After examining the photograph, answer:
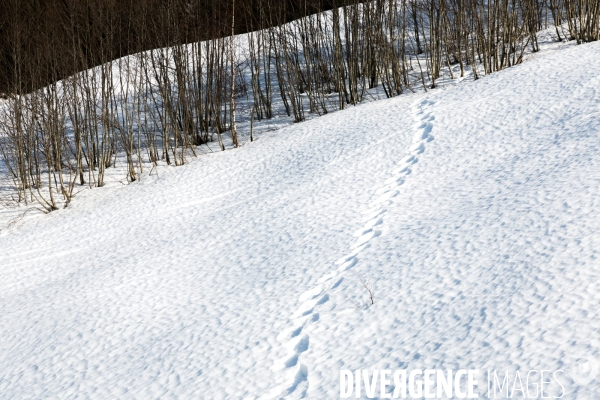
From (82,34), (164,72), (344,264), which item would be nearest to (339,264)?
(344,264)

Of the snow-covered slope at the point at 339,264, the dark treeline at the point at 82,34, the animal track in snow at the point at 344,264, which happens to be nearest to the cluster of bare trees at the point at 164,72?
the dark treeline at the point at 82,34

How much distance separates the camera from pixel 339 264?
5.64 meters

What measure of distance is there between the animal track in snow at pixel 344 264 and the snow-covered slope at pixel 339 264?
23mm

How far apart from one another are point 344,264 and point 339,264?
6cm

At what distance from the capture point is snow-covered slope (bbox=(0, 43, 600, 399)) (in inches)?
159

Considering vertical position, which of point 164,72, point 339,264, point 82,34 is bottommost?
point 339,264

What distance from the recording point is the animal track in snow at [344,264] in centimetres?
409

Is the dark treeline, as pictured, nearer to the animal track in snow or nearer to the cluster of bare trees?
the cluster of bare trees

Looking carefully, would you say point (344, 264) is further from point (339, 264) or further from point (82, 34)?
point (82, 34)

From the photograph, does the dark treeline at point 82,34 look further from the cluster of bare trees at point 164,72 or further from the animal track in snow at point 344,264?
the animal track in snow at point 344,264

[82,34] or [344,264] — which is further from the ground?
[82,34]

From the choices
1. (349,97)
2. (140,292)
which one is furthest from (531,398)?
(349,97)

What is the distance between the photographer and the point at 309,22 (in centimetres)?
1480

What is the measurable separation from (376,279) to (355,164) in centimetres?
361
